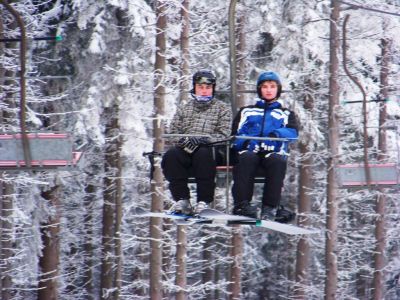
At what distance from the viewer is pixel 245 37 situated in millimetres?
20953

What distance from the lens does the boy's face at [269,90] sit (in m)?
8.95

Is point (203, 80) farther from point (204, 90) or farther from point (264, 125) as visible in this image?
point (264, 125)

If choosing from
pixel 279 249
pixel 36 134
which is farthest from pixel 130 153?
pixel 279 249

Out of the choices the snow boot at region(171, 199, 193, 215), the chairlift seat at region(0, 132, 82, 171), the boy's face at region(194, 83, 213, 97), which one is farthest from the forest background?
the boy's face at region(194, 83, 213, 97)

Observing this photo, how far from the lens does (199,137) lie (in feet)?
30.4

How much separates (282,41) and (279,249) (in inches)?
668

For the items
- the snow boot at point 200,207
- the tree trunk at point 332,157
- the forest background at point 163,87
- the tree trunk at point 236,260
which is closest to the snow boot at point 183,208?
the snow boot at point 200,207

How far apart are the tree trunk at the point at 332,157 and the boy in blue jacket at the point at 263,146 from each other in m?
9.66

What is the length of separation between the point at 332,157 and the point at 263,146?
10395 mm

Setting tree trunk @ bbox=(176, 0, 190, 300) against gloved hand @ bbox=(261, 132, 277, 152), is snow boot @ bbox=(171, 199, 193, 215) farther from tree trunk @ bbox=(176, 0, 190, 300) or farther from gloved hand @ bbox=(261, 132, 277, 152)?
tree trunk @ bbox=(176, 0, 190, 300)

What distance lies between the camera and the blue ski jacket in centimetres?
893

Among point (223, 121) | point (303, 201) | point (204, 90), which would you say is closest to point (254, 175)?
point (223, 121)

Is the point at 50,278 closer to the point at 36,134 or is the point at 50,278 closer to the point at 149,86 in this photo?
the point at 149,86

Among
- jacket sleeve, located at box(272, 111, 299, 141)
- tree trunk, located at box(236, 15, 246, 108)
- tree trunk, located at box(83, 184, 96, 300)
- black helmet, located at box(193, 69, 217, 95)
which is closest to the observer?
jacket sleeve, located at box(272, 111, 299, 141)
